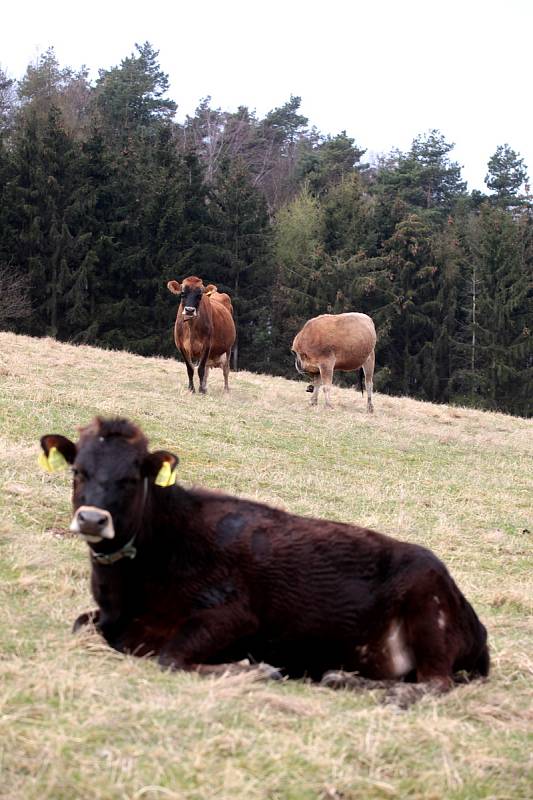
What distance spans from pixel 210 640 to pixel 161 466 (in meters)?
1.00

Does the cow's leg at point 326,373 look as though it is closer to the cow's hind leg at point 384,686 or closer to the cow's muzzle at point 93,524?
the cow's hind leg at point 384,686

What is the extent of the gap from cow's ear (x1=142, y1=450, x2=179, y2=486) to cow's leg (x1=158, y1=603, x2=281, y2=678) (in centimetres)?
77

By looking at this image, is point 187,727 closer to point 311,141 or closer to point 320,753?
point 320,753

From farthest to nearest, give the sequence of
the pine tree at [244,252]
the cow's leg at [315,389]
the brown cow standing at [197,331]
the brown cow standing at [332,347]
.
Result: the pine tree at [244,252] < the brown cow standing at [332,347] < the cow's leg at [315,389] < the brown cow standing at [197,331]

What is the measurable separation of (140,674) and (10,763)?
126cm

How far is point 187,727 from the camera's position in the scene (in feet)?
13.7

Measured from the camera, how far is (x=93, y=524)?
4926 mm

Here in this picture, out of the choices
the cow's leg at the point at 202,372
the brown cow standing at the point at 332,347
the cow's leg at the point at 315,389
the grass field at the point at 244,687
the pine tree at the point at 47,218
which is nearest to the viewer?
the grass field at the point at 244,687

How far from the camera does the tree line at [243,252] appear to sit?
4472cm

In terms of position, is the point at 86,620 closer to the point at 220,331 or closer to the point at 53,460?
the point at 53,460

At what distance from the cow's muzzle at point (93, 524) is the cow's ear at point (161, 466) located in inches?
19.0

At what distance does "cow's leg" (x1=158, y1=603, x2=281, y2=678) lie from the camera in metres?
5.15

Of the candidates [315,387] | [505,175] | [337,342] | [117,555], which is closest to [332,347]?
[337,342]

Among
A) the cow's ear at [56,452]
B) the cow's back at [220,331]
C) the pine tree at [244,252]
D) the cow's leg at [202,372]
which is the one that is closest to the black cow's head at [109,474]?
the cow's ear at [56,452]
